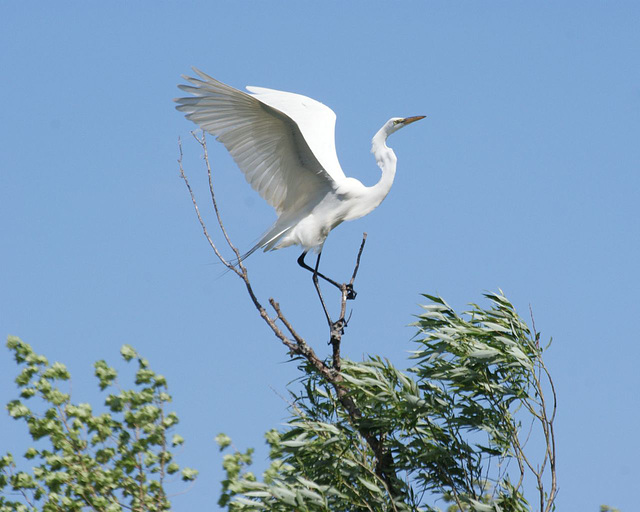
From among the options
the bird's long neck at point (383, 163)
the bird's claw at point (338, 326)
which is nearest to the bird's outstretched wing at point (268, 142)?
the bird's long neck at point (383, 163)

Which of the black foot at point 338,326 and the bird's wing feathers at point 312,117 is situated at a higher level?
the bird's wing feathers at point 312,117

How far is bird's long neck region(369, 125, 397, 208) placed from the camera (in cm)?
667

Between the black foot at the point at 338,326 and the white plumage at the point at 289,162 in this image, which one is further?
the white plumage at the point at 289,162

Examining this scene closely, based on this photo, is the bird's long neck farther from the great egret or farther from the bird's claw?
the bird's claw

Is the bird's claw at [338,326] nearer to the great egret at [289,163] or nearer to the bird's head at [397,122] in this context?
the great egret at [289,163]

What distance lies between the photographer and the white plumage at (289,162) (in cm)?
589

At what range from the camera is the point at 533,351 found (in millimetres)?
5254

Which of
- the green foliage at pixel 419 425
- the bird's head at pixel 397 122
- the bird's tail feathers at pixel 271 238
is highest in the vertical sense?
the bird's head at pixel 397 122

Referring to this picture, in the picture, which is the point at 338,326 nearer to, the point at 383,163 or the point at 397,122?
the point at 383,163

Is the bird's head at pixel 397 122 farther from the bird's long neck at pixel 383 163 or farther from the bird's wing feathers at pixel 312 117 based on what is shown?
the bird's wing feathers at pixel 312 117

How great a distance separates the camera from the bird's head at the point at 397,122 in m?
6.98

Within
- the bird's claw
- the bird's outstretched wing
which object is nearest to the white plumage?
the bird's outstretched wing

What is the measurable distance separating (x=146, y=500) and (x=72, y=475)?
23.8 inches

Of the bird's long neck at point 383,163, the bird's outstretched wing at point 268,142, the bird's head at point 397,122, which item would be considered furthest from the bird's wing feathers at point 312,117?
the bird's head at point 397,122
